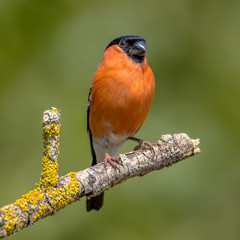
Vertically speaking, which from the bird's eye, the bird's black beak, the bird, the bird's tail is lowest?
the bird's tail

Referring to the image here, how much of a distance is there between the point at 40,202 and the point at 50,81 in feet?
9.05

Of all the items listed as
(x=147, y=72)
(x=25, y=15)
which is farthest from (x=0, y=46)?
(x=147, y=72)

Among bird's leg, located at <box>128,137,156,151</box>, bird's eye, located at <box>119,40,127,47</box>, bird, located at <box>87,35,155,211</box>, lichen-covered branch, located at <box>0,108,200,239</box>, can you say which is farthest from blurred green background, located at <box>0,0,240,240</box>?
lichen-covered branch, located at <box>0,108,200,239</box>

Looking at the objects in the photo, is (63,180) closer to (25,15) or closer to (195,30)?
(25,15)

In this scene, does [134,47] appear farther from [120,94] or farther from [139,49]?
[120,94]

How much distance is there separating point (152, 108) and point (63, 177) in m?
2.33

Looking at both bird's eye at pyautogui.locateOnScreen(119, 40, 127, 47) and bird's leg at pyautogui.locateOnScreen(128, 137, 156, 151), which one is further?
bird's eye at pyautogui.locateOnScreen(119, 40, 127, 47)

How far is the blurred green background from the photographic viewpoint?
18.6 feet

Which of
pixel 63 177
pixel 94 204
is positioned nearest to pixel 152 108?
pixel 94 204

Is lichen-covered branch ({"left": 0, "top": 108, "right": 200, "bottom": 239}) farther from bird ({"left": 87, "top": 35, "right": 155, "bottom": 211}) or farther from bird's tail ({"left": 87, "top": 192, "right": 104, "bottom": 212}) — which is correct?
bird's tail ({"left": 87, "top": 192, "right": 104, "bottom": 212})

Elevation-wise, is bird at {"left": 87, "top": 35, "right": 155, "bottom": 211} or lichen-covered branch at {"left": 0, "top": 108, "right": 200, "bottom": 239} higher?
bird at {"left": 87, "top": 35, "right": 155, "bottom": 211}

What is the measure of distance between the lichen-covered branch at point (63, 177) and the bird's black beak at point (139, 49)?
1142 millimetres

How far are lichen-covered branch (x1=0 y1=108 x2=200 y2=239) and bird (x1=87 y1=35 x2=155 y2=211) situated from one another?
329 mm

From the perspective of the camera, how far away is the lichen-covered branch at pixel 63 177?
11.9 ft
